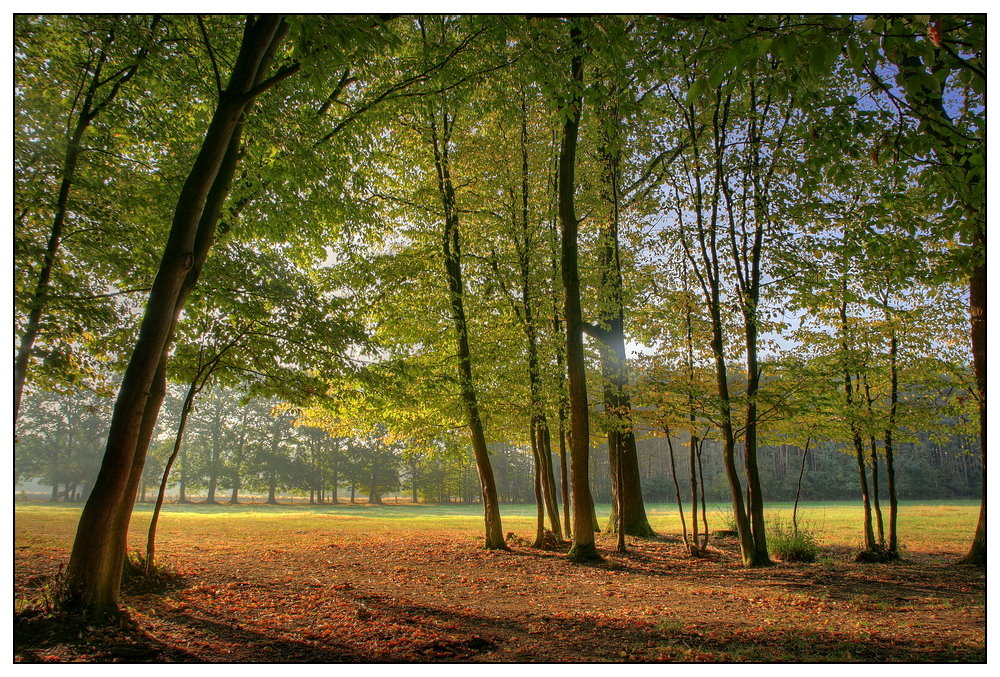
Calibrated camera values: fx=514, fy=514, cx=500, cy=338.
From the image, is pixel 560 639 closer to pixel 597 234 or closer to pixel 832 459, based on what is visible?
pixel 597 234

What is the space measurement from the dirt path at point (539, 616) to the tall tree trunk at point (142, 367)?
22cm

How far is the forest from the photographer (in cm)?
277

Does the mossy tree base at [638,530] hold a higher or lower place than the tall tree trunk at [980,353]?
lower

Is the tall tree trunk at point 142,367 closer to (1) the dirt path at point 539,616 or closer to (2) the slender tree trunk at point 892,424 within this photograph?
(1) the dirt path at point 539,616

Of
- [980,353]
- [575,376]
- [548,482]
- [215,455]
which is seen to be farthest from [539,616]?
[215,455]

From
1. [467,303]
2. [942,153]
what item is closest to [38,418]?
[942,153]

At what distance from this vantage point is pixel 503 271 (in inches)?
356

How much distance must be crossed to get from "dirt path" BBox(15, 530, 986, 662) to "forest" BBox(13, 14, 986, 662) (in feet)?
0.18

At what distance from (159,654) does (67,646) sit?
0.50 metres

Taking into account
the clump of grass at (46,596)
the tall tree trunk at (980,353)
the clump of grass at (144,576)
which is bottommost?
the clump of grass at (144,576)

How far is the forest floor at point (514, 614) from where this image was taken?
2.48 m

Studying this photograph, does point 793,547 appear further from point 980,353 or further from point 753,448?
point 980,353

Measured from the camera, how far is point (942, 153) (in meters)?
2.85

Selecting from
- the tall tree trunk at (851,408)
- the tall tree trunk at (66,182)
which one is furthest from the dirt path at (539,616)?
the tall tree trunk at (851,408)
